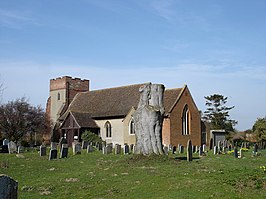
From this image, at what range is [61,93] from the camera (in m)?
57.9

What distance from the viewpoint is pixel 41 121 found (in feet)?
149

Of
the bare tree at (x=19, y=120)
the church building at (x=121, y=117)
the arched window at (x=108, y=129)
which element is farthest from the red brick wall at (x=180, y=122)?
the bare tree at (x=19, y=120)

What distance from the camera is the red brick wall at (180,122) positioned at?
4366cm

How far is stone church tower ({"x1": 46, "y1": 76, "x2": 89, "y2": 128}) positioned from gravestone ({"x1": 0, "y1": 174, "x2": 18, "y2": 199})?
52100mm

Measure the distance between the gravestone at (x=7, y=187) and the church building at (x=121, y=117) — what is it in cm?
3864

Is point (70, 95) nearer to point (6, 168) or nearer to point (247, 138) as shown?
point (247, 138)

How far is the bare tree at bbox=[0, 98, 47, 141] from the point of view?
41750 millimetres

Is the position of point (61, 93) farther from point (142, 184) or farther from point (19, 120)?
point (142, 184)

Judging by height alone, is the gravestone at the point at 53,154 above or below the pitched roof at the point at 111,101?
below

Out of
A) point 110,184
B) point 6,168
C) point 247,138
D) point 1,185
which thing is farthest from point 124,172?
point 247,138

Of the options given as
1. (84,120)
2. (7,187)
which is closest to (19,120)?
(84,120)

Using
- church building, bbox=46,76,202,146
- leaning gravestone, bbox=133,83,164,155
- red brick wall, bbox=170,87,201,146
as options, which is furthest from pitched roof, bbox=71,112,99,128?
leaning gravestone, bbox=133,83,164,155

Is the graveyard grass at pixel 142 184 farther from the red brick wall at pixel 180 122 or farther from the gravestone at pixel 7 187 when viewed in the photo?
the red brick wall at pixel 180 122

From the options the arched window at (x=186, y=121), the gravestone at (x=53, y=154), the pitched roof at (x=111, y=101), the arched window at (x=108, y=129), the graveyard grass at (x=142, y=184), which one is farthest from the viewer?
the arched window at (x=108, y=129)
